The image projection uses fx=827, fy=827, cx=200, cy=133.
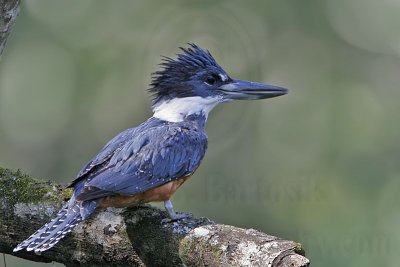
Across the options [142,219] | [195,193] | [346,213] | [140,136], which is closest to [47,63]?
[195,193]

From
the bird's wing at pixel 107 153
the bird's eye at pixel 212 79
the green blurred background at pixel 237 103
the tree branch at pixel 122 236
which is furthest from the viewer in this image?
the green blurred background at pixel 237 103

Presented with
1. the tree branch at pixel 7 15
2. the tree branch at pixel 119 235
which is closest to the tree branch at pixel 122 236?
the tree branch at pixel 119 235

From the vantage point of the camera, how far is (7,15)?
4672 millimetres

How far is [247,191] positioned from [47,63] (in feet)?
9.86

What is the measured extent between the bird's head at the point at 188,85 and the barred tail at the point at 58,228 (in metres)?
1.32

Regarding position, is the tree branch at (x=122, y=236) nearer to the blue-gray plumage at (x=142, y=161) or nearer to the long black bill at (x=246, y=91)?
the blue-gray plumage at (x=142, y=161)

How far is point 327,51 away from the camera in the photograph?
9367mm

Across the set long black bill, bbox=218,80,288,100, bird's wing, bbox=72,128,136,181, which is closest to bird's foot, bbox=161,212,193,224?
bird's wing, bbox=72,128,136,181

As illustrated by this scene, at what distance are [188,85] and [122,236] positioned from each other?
1.64 m

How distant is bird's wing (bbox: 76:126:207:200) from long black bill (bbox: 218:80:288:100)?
60 centimetres

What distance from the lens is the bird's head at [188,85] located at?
5.57 meters

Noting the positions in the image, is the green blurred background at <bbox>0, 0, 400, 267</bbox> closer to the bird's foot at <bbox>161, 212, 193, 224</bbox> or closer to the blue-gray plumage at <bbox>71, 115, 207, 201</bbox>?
the blue-gray plumage at <bbox>71, 115, 207, 201</bbox>

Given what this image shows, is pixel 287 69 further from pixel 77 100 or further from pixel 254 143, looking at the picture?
pixel 77 100

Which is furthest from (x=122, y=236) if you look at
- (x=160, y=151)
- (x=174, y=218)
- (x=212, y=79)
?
(x=212, y=79)
